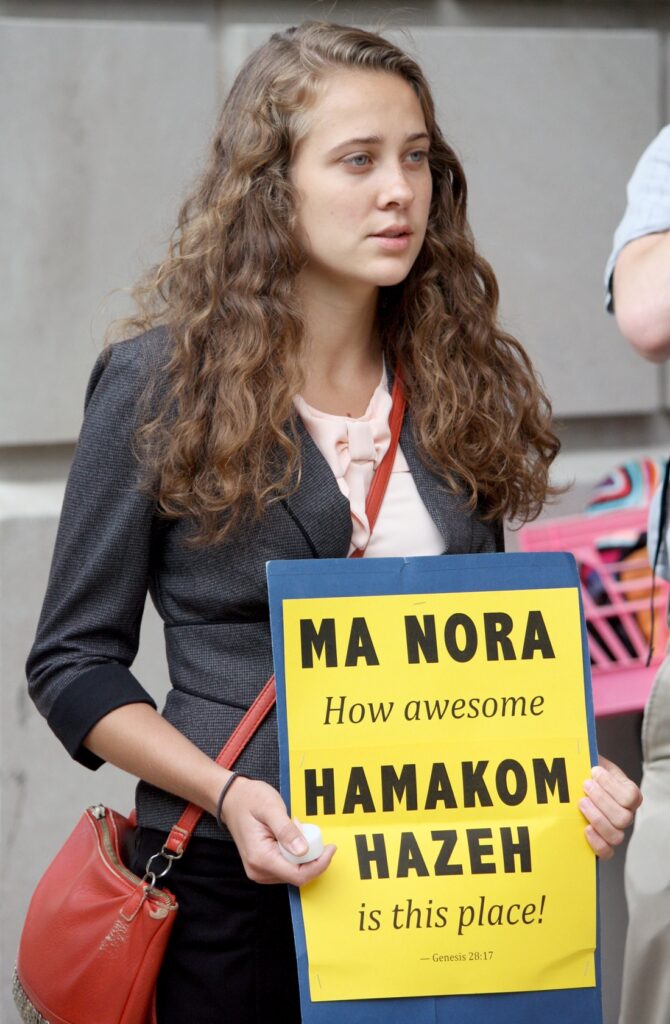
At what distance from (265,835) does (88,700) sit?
288 millimetres

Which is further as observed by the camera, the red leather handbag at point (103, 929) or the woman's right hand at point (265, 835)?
the red leather handbag at point (103, 929)

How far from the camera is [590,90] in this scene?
3230mm

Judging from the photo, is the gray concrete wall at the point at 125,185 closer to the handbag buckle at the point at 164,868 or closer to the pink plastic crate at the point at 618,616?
the pink plastic crate at the point at 618,616

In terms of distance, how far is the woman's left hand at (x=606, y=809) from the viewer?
1527 millimetres

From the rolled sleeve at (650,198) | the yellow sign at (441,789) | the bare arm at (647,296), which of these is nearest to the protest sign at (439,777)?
the yellow sign at (441,789)

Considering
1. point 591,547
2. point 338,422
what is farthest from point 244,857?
point 591,547

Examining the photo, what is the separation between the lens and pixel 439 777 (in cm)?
153

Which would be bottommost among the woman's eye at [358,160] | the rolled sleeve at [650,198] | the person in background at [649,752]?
the person in background at [649,752]

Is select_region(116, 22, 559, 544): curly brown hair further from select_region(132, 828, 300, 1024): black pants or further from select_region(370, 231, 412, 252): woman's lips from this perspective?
select_region(132, 828, 300, 1024): black pants

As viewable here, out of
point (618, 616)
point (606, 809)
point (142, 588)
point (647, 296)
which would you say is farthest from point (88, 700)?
point (618, 616)

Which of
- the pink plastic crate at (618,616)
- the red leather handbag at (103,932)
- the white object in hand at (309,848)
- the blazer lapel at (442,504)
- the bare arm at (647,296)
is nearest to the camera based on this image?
the white object in hand at (309,848)

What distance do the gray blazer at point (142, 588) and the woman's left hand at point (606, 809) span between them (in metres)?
0.36

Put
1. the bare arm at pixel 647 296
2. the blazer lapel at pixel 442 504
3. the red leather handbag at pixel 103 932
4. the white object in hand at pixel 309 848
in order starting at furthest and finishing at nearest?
the bare arm at pixel 647 296
the blazer lapel at pixel 442 504
the red leather handbag at pixel 103 932
the white object in hand at pixel 309 848

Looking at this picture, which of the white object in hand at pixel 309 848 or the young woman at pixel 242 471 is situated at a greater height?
the young woman at pixel 242 471
